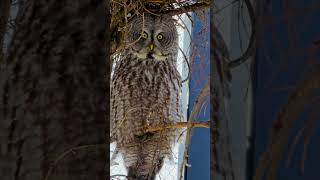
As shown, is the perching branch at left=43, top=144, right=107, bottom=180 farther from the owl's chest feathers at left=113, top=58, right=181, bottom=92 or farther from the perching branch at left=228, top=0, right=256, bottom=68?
the owl's chest feathers at left=113, top=58, right=181, bottom=92

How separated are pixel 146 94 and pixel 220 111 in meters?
1.48

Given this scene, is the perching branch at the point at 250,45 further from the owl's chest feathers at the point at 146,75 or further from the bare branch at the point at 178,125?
the owl's chest feathers at the point at 146,75

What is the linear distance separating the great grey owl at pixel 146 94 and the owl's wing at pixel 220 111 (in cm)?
114

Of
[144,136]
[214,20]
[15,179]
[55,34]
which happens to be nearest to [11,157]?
[15,179]

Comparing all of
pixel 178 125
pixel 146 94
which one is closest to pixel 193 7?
pixel 178 125

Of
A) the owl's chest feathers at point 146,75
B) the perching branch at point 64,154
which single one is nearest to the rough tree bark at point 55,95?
the perching branch at point 64,154

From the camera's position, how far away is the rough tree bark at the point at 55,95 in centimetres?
51

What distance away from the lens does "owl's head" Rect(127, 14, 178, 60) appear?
190 cm

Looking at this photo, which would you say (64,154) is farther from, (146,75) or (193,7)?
(146,75)

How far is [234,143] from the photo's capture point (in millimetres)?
451

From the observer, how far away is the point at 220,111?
0.47m

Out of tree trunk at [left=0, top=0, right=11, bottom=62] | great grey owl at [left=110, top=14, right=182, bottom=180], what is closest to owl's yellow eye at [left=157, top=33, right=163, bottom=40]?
great grey owl at [left=110, top=14, right=182, bottom=180]

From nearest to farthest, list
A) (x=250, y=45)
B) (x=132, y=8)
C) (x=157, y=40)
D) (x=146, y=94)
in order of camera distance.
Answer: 1. (x=250, y=45)
2. (x=132, y=8)
3. (x=146, y=94)
4. (x=157, y=40)

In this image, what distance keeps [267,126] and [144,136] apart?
1.39 m
